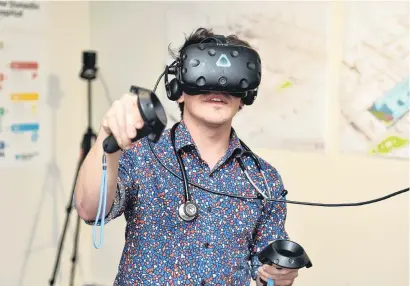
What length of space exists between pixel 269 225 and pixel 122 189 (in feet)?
1.34

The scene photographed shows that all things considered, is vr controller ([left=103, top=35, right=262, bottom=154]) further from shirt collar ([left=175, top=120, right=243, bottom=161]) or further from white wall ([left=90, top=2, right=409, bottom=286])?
white wall ([left=90, top=2, right=409, bottom=286])

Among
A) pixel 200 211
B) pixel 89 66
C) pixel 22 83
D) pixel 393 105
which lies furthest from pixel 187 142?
pixel 22 83

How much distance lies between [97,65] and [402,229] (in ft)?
5.80

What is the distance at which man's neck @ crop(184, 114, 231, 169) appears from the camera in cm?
141

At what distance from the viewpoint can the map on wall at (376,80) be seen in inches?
82.3

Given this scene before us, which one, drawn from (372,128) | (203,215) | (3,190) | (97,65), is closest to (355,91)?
(372,128)

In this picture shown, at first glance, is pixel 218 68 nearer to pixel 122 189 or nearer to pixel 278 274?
pixel 122 189

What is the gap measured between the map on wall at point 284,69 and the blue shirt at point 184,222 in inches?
37.1

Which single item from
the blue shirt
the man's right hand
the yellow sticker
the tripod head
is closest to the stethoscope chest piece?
the blue shirt

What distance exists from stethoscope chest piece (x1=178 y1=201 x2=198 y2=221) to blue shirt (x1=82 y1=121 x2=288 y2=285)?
0.02m

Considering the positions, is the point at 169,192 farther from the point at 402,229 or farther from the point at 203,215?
the point at 402,229

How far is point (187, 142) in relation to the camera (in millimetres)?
1404

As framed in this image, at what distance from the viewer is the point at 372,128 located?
85.8 inches

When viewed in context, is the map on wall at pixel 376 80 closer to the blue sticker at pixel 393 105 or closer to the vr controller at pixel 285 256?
the blue sticker at pixel 393 105
